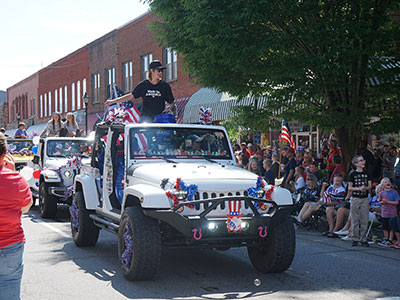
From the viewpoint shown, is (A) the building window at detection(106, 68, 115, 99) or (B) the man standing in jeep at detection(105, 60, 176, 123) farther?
(A) the building window at detection(106, 68, 115, 99)

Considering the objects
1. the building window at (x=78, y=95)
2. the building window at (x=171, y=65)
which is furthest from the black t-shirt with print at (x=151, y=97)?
the building window at (x=78, y=95)

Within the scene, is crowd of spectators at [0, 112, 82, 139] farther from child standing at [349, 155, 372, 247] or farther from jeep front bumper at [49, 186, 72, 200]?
child standing at [349, 155, 372, 247]

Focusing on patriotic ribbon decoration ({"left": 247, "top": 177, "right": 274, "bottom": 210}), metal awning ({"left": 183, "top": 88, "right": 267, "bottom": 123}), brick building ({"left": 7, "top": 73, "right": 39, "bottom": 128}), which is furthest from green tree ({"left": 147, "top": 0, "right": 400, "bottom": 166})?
brick building ({"left": 7, "top": 73, "right": 39, "bottom": 128})

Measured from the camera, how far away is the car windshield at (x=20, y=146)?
61.3 ft

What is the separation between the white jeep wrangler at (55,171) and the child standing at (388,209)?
6.14m

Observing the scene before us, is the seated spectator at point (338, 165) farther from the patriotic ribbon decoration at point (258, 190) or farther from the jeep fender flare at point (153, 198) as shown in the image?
the jeep fender flare at point (153, 198)

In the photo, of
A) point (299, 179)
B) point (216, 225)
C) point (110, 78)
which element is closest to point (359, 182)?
point (299, 179)

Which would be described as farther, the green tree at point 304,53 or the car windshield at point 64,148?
the car windshield at point 64,148

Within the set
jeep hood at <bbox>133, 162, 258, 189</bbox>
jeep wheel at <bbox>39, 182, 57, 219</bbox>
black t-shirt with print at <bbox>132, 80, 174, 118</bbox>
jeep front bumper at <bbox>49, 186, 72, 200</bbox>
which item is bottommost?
jeep wheel at <bbox>39, 182, 57, 219</bbox>

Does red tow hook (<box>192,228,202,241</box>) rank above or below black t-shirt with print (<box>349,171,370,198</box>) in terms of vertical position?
below

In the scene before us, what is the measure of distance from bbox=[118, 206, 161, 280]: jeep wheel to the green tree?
6.42 meters

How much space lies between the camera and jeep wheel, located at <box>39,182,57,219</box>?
13047mm

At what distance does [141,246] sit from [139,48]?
1133 inches

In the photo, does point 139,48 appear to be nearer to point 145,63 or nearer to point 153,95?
point 145,63
